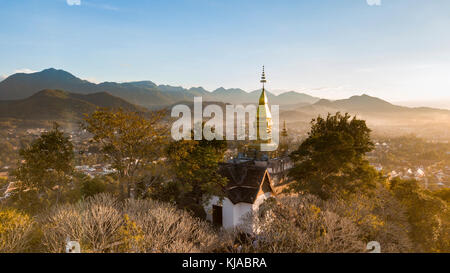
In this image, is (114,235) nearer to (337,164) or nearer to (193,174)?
(193,174)

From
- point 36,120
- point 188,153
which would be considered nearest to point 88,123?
point 188,153

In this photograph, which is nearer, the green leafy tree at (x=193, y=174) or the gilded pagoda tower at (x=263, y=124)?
the green leafy tree at (x=193, y=174)

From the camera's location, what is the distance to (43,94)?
3846 inches

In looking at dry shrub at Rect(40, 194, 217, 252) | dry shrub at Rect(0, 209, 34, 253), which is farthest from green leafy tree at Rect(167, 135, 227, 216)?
dry shrub at Rect(0, 209, 34, 253)

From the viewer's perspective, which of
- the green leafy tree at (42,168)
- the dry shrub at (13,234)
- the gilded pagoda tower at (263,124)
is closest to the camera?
the dry shrub at (13,234)

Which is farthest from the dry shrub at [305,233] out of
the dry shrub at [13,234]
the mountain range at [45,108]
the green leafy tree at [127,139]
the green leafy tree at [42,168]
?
the mountain range at [45,108]

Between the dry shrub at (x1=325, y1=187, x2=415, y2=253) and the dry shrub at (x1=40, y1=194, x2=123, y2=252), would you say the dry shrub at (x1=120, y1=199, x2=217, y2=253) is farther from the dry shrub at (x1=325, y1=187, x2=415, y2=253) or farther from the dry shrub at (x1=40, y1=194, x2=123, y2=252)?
the dry shrub at (x1=325, y1=187, x2=415, y2=253)

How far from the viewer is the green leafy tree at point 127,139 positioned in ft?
73.5

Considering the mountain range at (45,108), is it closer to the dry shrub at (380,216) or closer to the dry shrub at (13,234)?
the dry shrub at (13,234)

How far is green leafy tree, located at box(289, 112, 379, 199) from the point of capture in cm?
2283

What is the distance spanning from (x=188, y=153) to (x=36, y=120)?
77.0m

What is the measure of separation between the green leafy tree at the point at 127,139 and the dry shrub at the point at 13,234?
8780 mm

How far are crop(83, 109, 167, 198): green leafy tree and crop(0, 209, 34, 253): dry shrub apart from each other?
346 inches
